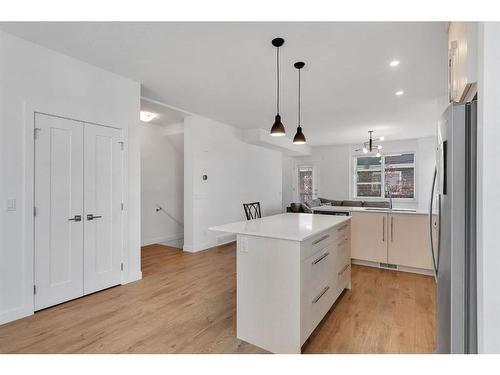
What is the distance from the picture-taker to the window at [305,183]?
9.71 m

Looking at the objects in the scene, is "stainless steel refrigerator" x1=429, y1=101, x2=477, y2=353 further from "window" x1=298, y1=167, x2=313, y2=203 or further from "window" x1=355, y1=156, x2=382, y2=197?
"window" x1=298, y1=167, x2=313, y2=203

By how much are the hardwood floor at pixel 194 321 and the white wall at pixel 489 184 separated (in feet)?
3.84

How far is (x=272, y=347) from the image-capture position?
1969mm

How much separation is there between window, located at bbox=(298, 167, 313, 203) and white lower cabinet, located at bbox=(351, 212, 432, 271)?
18.0ft

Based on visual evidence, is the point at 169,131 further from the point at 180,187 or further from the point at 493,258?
the point at 493,258

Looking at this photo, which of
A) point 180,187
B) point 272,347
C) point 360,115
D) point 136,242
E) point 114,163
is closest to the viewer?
point 272,347

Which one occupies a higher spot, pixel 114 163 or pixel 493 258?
pixel 114 163

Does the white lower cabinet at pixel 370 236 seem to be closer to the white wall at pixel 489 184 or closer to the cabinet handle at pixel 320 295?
the cabinet handle at pixel 320 295

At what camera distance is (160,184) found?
19.8 feet

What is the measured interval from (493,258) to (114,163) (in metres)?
3.57

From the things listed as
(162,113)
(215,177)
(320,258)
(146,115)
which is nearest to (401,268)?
(320,258)

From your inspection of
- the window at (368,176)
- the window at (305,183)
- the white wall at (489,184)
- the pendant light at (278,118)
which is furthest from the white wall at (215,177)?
the white wall at (489,184)

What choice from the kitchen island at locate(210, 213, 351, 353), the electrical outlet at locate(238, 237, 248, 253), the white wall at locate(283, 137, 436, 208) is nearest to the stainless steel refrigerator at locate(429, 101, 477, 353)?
the kitchen island at locate(210, 213, 351, 353)
